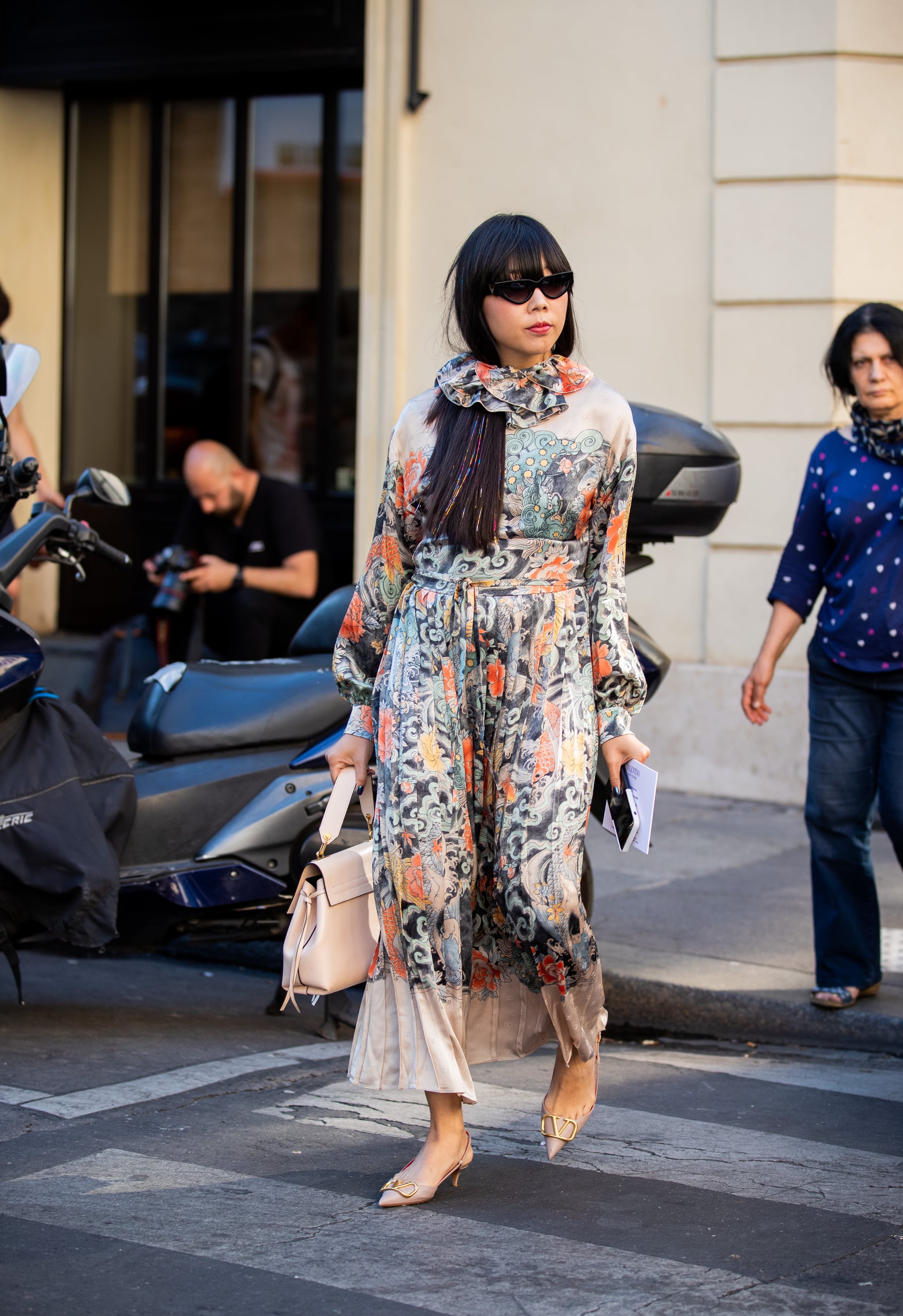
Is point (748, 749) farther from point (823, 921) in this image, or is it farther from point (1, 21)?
point (1, 21)

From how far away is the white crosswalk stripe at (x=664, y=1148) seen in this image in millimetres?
3400

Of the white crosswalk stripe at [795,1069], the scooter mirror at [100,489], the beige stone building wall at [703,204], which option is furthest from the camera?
the beige stone building wall at [703,204]

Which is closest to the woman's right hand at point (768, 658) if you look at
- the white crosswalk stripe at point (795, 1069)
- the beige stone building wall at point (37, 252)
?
the white crosswalk stripe at point (795, 1069)

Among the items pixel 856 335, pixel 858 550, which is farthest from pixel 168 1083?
pixel 856 335

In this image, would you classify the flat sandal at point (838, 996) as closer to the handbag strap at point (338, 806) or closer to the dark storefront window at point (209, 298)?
the handbag strap at point (338, 806)

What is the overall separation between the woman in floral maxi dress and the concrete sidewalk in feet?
5.57

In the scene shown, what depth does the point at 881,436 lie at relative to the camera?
463 cm

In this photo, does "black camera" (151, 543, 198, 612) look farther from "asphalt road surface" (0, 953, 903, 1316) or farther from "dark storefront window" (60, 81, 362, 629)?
"asphalt road surface" (0, 953, 903, 1316)

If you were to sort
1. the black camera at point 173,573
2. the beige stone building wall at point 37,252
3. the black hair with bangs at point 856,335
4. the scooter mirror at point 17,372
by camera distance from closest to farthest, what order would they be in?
1. the black hair with bangs at point 856,335
2. the scooter mirror at point 17,372
3. the black camera at point 173,573
4. the beige stone building wall at point 37,252

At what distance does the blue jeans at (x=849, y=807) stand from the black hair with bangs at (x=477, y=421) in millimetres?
1834

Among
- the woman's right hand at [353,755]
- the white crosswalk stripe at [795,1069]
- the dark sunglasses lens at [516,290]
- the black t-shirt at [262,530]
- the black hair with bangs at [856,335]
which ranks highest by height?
the black hair with bangs at [856,335]

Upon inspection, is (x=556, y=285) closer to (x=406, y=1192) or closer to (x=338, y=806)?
(x=338, y=806)

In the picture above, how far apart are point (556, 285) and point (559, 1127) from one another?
164cm

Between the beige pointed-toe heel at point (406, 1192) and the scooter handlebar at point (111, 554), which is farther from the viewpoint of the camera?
the scooter handlebar at point (111, 554)
